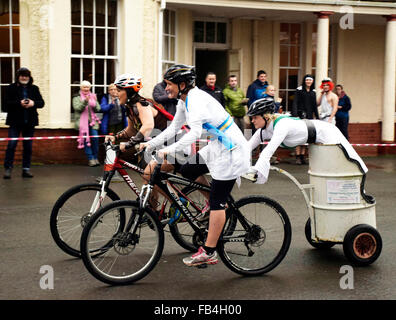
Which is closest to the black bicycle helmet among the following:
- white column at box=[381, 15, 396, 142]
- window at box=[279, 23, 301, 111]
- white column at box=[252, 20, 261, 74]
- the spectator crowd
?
the spectator crowd

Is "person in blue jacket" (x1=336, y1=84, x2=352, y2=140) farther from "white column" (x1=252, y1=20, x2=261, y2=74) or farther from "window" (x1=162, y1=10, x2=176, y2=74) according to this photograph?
"window" (x1=162, y1=10, x2=176, y2=74)

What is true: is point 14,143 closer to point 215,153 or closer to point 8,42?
point 8,42

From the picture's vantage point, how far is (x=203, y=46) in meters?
15.9

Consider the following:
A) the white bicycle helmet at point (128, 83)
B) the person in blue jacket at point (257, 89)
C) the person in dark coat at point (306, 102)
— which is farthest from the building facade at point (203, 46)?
the white bicycle helmet at point (128, 83)

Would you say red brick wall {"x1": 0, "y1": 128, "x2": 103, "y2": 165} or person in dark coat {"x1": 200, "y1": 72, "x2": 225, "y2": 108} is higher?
person in dark coat {"x1": 200, "y1": 72, "x2": 225, "y2": 108}

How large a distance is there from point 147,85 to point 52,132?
224 centimetres

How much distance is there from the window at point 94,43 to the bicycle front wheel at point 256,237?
8.34m

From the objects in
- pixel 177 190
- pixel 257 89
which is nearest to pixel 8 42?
pixel 257 89

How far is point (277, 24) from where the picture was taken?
1656 centimetres

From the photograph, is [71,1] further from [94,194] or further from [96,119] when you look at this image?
[94,194]

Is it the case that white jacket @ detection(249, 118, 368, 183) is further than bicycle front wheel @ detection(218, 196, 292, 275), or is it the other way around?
bicycle front wheel @ detection(218, 196, 292, 275)

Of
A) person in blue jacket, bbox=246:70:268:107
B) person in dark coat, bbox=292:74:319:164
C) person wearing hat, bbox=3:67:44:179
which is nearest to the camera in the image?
person wearing hat, bbox=3:67:44:179

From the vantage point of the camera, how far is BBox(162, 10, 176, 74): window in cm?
1481

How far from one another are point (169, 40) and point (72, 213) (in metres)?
9.47
